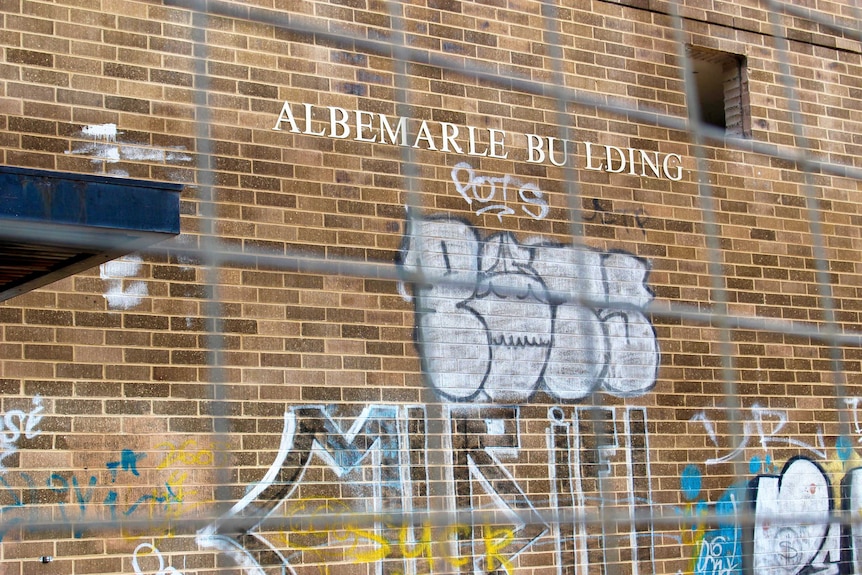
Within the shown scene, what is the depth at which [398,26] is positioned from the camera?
9.21 m

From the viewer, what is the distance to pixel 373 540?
27.7 ft

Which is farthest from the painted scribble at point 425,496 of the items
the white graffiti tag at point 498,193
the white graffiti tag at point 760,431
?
the white graffiti tag at point 498,193

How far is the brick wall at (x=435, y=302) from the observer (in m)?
7.61

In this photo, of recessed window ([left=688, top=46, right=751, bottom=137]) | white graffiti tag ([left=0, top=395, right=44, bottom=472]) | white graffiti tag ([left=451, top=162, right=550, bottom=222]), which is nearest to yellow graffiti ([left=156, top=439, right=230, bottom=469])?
white graffiti tag ([left=0, top=395, right=44, bottom=472])

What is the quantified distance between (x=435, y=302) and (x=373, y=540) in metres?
1.72

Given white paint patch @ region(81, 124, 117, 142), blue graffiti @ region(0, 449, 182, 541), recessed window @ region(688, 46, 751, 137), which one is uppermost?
recessed window @ region(688, 46, 751, 137)

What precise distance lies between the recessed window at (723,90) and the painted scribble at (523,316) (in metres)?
1.88

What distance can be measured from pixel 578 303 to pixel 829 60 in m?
4.02

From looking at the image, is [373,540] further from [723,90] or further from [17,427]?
[723,90]

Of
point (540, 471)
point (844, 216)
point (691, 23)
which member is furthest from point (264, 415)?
point (844, 216)

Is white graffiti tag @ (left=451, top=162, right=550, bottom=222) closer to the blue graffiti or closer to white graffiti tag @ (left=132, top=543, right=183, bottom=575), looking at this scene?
the blue graffiti

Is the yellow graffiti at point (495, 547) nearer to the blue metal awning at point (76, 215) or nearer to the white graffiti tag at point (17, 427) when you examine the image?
the white graffiti tag at point (17, 427)

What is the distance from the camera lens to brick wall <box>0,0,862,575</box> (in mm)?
7613

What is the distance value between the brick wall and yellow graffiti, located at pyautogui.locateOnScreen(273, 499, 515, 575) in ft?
0.07
